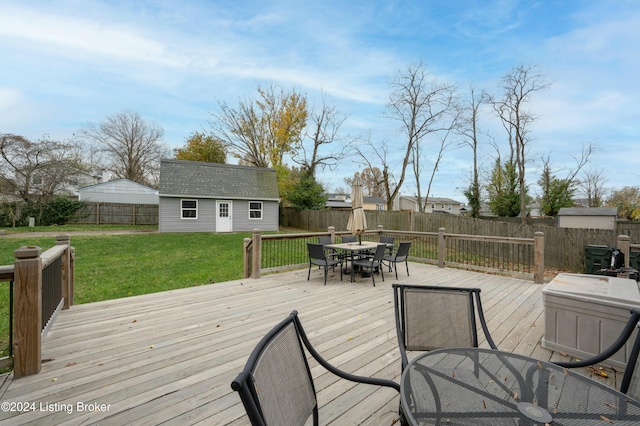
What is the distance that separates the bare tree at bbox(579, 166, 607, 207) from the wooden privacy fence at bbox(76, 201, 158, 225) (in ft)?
115

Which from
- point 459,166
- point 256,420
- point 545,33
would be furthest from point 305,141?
point 256,420

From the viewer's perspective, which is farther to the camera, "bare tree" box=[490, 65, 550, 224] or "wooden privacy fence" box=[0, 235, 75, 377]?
"bare tree" box=[490, 65, 550, 224]

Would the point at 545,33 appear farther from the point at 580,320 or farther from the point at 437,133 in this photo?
the point at 437,133

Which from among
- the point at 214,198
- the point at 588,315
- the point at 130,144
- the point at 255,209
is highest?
the point at 130,144

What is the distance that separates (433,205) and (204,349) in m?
46.4

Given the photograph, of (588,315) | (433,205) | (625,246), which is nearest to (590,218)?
(625,246)

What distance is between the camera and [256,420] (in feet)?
2.68

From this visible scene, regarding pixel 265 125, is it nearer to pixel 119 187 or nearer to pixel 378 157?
pixel 378 157

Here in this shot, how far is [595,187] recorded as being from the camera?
25312mm

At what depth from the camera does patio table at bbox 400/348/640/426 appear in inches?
44.1

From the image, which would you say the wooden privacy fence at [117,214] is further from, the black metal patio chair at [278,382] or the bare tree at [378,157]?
the black metal patio chair at [278,382]

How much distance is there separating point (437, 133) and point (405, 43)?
359 inches

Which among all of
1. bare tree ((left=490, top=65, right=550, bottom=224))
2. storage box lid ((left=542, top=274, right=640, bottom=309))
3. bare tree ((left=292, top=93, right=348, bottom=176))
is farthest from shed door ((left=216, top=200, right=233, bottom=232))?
bare tree ((left=490, top=65, right=550, bottom=224))

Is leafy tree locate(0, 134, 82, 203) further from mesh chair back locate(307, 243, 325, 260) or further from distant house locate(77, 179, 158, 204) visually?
mesh chair back locate(307, 243, 325, 260)
